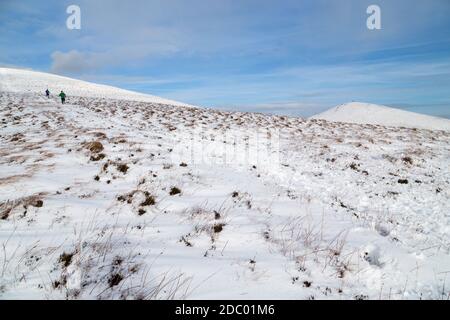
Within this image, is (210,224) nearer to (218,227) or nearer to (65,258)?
(218,227)

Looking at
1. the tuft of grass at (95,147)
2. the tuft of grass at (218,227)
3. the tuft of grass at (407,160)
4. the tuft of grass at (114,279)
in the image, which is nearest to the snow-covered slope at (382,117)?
the tuft of grass at (407,160)

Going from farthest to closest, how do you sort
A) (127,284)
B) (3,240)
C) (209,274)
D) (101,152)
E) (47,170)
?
(101,152) < (47,170) < (3,240) < (209,274) < (127,284)

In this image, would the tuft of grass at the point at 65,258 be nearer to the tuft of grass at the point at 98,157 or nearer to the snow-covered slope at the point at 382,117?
the tuft of grass at the point at 98,157

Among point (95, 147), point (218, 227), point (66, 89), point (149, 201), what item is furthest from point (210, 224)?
point (66, 89)

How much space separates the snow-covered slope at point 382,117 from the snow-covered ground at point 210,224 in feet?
85.3

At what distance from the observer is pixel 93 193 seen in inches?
311

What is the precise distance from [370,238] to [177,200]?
4.97 metres

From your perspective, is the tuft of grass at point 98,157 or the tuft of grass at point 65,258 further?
the tuft of grass at point 98,157

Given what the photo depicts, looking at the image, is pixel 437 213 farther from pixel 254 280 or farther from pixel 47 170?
pixel 47 170

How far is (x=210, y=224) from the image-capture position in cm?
660

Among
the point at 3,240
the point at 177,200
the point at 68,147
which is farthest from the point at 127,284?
the point at 68,147

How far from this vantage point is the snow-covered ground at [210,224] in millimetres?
4574

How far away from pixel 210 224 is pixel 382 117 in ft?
Result: 132

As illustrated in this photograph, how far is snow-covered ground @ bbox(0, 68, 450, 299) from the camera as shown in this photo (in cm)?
457
